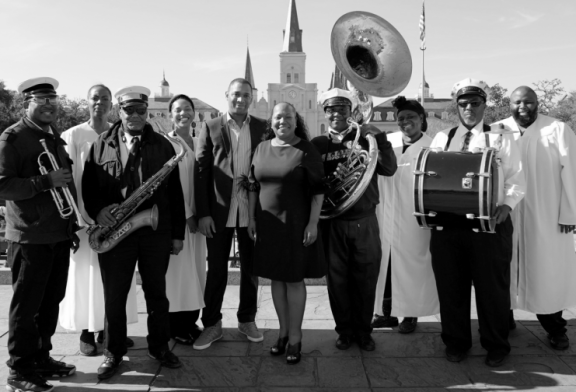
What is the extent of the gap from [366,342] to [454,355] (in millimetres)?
723

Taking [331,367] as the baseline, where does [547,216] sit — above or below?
above

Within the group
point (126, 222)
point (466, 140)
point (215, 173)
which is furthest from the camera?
point (215, 173)

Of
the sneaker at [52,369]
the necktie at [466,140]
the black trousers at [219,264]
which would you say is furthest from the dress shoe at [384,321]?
the sneaker at [52,369]

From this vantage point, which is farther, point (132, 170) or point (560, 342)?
point (560, 342)

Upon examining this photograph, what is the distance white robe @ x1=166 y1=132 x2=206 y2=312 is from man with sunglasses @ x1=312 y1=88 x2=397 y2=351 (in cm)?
118

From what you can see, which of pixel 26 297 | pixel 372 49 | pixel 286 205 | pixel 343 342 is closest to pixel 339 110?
pixel 372 49

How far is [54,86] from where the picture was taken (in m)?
3.71

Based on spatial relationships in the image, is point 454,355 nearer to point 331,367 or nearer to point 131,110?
point 331,367

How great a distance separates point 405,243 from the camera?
188 inches

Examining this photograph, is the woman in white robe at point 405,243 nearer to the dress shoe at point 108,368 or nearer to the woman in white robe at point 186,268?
the woman in white robe at point 186,268

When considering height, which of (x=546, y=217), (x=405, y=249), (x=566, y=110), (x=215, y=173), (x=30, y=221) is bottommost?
(x=405, y=249)

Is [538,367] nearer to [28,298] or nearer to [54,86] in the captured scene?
[28,298]

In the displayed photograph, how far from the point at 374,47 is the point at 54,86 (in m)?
2.66

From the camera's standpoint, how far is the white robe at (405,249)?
4746 mm
